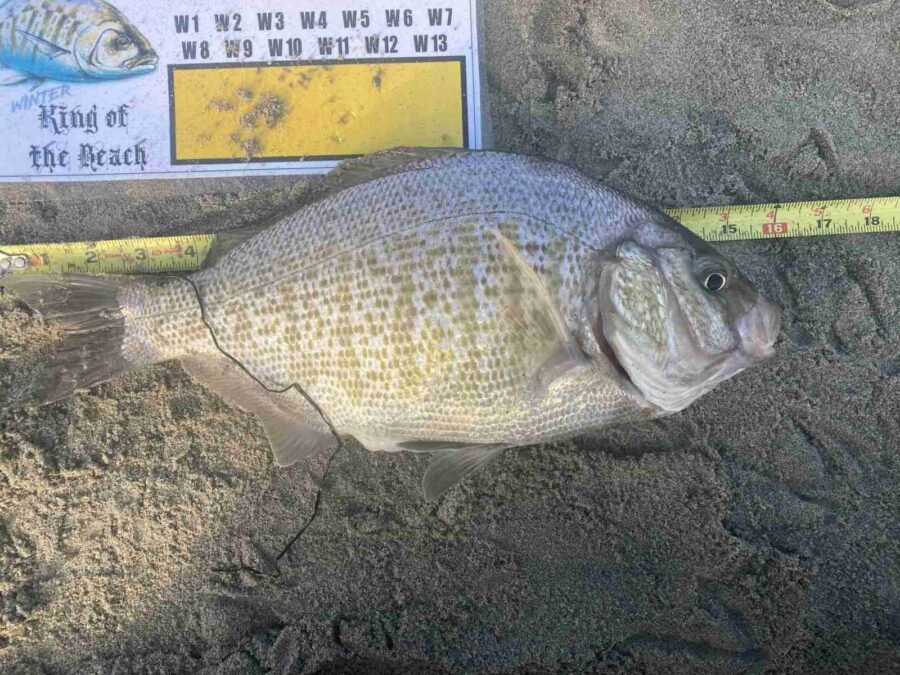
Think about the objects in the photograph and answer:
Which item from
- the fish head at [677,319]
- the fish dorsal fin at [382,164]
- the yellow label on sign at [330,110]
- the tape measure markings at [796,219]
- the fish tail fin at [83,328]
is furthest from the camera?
the yellow label on sign at [330,110]

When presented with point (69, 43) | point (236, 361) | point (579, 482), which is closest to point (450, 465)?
point (579, 482)

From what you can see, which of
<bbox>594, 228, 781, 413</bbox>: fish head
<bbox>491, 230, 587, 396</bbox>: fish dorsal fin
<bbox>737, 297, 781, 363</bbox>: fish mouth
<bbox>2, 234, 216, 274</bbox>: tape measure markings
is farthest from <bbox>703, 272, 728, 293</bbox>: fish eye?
<bbox>2, 234, 216, 274</bbox>: tape measure markings

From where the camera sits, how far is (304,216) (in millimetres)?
1855

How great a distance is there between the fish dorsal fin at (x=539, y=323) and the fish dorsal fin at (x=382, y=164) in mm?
453

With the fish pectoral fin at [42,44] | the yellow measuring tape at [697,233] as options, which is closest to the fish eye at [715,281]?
the yellow measuring tape at [697,233]

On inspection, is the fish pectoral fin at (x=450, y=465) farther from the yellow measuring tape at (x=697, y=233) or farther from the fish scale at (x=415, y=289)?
the yellow measuring tape at (x=697, y=233)

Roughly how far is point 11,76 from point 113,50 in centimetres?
41

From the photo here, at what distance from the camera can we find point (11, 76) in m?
2.28

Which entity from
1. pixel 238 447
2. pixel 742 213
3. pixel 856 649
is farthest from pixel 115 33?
pixel 856 649

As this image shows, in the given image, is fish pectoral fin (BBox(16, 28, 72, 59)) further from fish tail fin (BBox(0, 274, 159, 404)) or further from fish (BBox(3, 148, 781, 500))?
fish (BBox(3, 148, 781, 500))

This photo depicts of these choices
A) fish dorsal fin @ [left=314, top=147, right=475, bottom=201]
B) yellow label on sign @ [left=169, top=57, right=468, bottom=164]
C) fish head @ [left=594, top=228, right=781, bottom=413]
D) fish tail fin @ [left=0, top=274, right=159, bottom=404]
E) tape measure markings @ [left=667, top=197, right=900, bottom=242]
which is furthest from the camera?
yellow label on sign @ [left=169, top=57, right=468, bottom=164]

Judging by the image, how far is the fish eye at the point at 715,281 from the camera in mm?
1627

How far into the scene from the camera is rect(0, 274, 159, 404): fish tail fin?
1971 millimetres

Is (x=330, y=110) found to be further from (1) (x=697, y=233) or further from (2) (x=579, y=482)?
(2) (x=579, y=482)
